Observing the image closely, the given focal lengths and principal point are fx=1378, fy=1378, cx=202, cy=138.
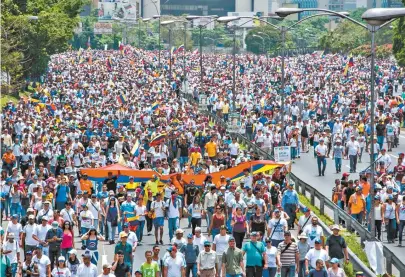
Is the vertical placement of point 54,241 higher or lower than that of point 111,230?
higher

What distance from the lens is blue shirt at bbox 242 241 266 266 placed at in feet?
69.5

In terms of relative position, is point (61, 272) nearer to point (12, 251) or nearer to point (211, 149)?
point (12, 251)

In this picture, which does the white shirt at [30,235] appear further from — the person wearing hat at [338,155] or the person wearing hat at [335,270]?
the person wearing hat at [338,155]

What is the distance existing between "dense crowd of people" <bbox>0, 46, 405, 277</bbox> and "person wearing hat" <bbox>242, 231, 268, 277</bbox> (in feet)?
0.05

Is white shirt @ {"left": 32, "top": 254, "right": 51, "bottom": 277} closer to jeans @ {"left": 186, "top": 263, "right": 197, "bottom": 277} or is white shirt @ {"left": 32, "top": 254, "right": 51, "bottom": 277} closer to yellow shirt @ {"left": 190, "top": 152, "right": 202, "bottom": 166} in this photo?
jeans @ {"left": 186, "top": 263, "right": 197, "bottom": 277}

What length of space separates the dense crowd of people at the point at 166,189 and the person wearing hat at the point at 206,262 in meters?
0.02

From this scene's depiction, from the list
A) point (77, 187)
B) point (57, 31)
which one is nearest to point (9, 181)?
point (77, 187)

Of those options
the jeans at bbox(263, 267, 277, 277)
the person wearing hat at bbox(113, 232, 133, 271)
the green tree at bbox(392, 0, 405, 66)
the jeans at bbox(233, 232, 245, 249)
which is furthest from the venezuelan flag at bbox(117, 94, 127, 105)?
the jeans at bbox(263, 267, 277, 277)

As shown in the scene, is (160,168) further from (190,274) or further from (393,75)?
(393,75)

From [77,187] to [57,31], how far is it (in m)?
57.9

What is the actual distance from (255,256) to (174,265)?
60.5 inches

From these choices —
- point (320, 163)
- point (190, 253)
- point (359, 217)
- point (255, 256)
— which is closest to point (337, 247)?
point (255, 256)

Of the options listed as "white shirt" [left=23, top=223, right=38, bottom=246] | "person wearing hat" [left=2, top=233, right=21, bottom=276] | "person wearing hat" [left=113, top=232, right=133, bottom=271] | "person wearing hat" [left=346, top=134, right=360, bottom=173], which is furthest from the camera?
"person wearing hat" [left=346, top=134, right=360, bottom=173]

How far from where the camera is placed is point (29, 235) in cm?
2309
